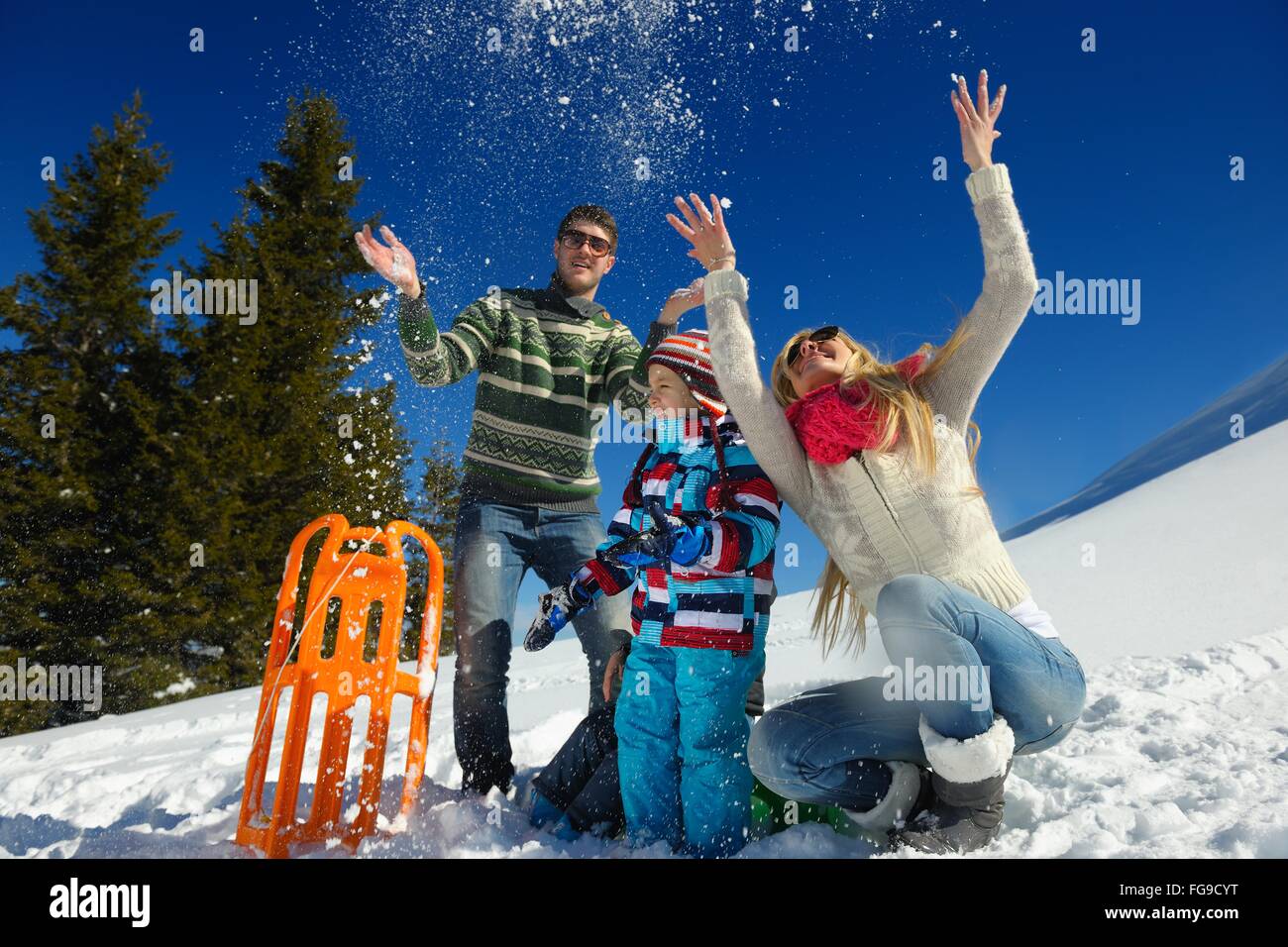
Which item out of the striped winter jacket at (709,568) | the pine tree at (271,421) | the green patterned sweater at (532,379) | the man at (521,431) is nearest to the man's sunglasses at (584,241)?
the man at (521,431)

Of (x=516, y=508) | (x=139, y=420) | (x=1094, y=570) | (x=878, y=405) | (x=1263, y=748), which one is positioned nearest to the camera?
(x=878, y=405)

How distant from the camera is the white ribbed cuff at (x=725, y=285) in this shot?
2512 millimetres

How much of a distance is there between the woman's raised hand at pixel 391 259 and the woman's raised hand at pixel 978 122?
2.14 m

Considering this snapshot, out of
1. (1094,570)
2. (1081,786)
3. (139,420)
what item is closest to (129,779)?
(1081,786)

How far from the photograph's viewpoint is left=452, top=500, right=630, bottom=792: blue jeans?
3170mm

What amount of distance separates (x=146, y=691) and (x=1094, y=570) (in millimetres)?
12908

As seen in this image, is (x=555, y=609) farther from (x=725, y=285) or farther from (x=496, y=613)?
(x=725, y=285)

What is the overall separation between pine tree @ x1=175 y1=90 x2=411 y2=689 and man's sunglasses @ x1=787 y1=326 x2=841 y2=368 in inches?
400

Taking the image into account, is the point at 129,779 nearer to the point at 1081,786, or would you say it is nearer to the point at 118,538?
the point at 1081,786

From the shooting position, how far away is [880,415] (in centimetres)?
229

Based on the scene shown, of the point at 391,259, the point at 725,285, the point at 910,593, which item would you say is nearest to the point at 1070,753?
the point at 910,593

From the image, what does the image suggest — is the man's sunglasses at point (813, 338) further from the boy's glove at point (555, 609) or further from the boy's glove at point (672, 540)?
the boy's glove at point (555, 609)

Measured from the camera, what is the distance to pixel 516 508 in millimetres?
3326

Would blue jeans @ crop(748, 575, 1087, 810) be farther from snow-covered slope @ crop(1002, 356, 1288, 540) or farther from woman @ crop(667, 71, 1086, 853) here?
snow-covered slope @ crop(1002, 356, 1288, 540)
